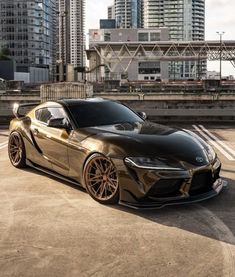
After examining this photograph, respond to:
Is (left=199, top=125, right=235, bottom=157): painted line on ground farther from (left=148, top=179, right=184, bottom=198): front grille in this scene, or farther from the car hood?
(left=148, top=179, right=184, bottom=198): front grille

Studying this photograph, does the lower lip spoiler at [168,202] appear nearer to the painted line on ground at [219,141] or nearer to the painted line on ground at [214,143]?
the painted line on ground at [214,143]

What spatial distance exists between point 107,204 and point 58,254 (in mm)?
1755

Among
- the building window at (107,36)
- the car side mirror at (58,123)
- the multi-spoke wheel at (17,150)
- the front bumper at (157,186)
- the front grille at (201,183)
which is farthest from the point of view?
the building window at (107,36)

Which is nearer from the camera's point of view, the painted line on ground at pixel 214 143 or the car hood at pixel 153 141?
the car hood at pixel 153 141

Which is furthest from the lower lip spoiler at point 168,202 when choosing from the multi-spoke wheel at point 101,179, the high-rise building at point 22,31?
the high-rise building at point 22,31

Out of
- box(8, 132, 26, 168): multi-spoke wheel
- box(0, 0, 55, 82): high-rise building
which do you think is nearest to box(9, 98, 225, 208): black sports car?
box(8, 132, 26, 168): multi-spoke wheel

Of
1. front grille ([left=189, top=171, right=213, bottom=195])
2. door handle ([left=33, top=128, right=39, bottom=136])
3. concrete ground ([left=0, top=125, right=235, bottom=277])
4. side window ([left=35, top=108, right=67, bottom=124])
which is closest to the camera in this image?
concrete ground ([left=0, top=125, right=235, bottom=277])

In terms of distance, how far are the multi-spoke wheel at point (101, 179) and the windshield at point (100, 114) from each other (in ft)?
2.93

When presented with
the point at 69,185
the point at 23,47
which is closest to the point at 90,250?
the point at 69,185

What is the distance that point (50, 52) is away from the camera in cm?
17850

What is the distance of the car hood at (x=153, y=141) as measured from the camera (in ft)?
19.8

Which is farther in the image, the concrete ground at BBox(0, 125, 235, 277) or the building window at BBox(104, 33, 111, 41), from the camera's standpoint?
the building window at BBox(104, 33, 111, 41)

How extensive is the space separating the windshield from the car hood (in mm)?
273

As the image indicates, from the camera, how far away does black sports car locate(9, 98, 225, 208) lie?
5.87 m
